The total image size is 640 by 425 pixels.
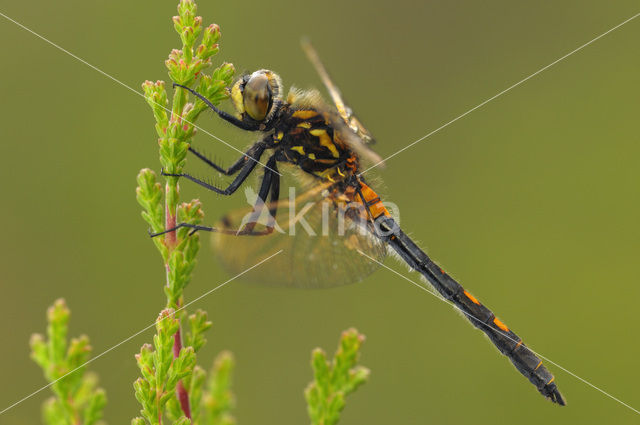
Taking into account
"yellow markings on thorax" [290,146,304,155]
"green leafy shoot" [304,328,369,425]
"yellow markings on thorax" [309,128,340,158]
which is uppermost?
"yellow markings on thorax" [290,146,304,155]

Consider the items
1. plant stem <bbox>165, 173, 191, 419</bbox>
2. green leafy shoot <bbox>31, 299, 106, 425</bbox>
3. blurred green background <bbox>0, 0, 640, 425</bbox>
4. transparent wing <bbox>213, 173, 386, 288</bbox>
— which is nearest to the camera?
green leafy shoot <bbox>31, 299, 106, 425</bbox>

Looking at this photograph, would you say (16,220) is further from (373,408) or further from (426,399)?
(426,399)

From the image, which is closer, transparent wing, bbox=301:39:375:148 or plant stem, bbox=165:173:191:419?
plant stem, bbox=165:173:191:419

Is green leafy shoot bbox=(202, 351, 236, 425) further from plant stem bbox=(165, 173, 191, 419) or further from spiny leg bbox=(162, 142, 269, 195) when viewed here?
spiny leg bbox=(162, 142, 269, 195)

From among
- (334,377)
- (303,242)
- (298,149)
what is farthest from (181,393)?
(298,149)

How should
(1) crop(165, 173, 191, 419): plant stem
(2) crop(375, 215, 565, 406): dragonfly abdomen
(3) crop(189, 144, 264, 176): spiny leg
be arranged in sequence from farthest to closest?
(2) crop(375, 215, 565, 406): dragonfly abdomen
(3) crop(189, 144, 264, 176): spiny leg
(1) crop(165, 173, 191, 419): plant stem

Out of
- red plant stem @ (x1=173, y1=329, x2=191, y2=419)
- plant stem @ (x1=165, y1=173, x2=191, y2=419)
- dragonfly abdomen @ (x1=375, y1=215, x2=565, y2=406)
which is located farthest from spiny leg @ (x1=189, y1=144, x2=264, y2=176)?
red plant stem @ (x1=173, y1=329, x2=191, y2=419)

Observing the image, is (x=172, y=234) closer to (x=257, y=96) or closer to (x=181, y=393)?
(x=181, y=393)

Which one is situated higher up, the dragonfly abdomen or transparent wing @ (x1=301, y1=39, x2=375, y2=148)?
transparent wing @ (x1=301, y1=39, x2=375, y2=148)
